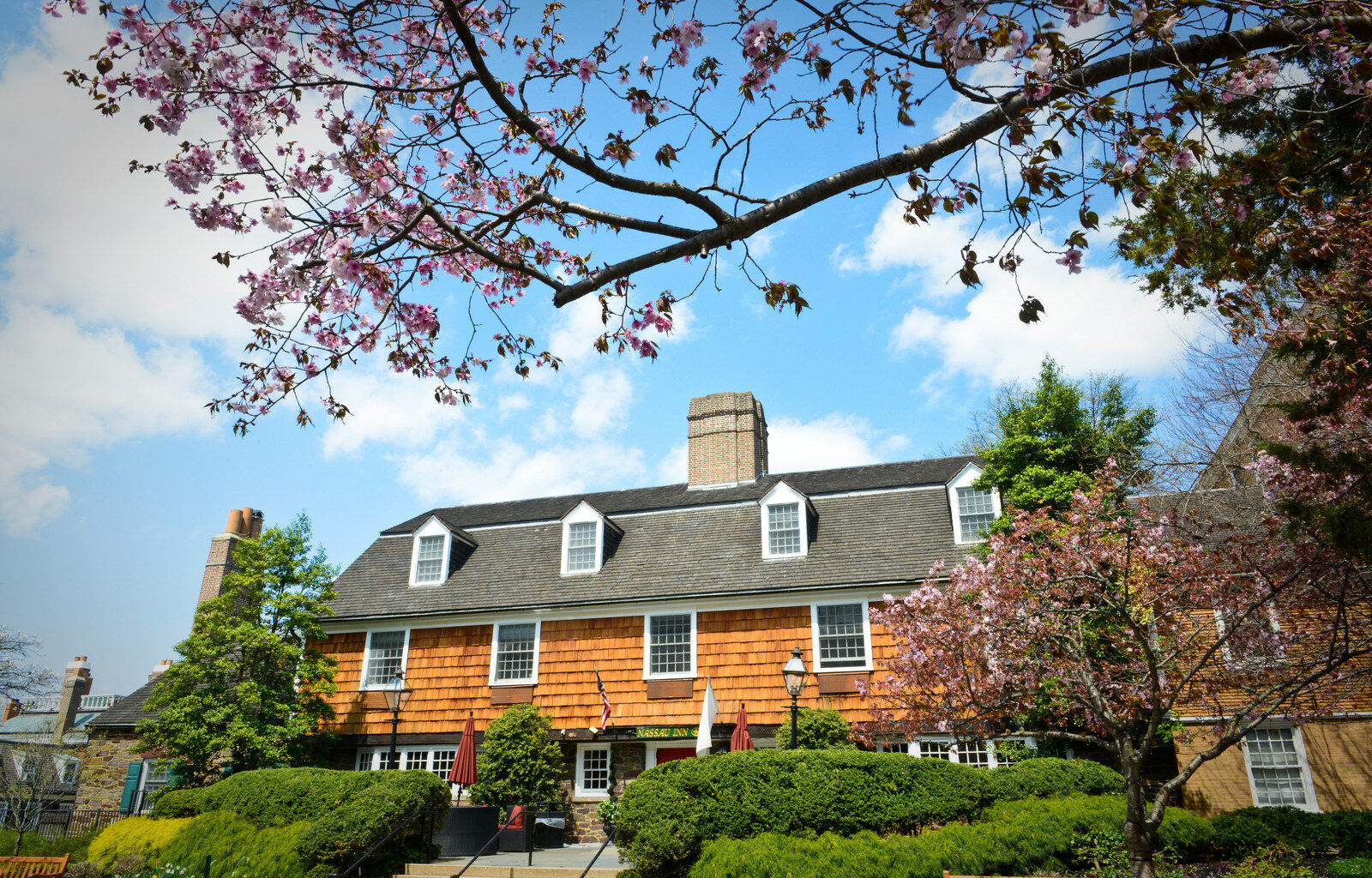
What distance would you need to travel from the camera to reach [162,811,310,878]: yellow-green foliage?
39.8 ft

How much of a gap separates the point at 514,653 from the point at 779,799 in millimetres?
10364

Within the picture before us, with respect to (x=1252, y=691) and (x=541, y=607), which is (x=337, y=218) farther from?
(x=541, y=607)

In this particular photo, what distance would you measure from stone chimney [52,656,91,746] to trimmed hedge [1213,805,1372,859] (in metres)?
37.9

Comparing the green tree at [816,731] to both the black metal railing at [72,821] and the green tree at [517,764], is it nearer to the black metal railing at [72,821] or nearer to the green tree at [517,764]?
the green tree at [517,764]

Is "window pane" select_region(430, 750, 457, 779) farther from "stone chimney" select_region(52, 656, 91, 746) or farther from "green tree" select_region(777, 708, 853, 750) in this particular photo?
"stone chimney" select_region(52, 656, 91, 746)

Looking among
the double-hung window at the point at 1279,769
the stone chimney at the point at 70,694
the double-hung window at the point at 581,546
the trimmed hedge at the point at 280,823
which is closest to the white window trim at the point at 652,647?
the double-hung window at the point at 581,546

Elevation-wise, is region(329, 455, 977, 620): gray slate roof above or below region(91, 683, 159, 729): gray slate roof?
above

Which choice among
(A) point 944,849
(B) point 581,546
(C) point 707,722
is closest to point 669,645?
(C) point 707,722

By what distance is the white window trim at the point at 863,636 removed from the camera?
657 inches

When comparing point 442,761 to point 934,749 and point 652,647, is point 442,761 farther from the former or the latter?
point 934,749

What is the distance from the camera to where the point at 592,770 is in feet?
59.1

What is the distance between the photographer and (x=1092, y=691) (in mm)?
8602

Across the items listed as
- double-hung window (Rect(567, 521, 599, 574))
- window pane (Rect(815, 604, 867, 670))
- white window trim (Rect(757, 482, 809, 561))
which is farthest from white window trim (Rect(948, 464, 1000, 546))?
double-hung window (Rect(567, 521, 599, 574))

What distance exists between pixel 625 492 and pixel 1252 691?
57.6 feet
